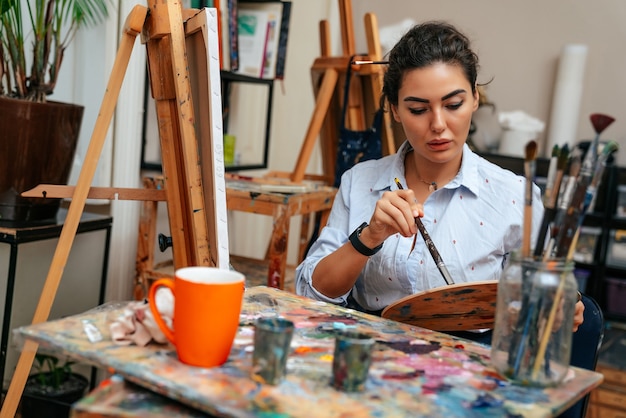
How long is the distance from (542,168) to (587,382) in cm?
331

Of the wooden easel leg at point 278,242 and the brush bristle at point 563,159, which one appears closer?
the brush bristle at point 563,159

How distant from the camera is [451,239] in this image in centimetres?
145

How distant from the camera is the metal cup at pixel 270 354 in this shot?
79 centimetres

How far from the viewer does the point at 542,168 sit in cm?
403

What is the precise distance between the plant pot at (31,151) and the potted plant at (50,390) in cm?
45

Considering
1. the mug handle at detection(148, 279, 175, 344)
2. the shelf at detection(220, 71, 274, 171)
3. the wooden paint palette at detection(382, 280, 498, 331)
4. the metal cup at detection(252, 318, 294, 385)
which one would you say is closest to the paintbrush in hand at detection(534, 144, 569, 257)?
the wooden paint palette at detection(382, 280, 498, 331)

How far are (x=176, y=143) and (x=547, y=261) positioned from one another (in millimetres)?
889

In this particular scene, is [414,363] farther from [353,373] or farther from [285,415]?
[285,415]

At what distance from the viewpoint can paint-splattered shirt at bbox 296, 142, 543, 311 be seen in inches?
56.9

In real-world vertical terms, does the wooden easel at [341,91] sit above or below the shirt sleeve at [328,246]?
above

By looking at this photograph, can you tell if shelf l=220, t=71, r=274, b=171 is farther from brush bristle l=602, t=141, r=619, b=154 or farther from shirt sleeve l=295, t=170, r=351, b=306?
brush bristle l=602, t=141, r=619, b=154

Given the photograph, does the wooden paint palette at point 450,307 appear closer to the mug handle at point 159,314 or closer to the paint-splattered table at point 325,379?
the paint-splattered table at point 325,379

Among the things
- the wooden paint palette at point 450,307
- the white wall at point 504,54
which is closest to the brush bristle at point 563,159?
the wooden paint palette at point 450,307

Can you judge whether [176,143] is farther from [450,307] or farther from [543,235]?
[543,235]
